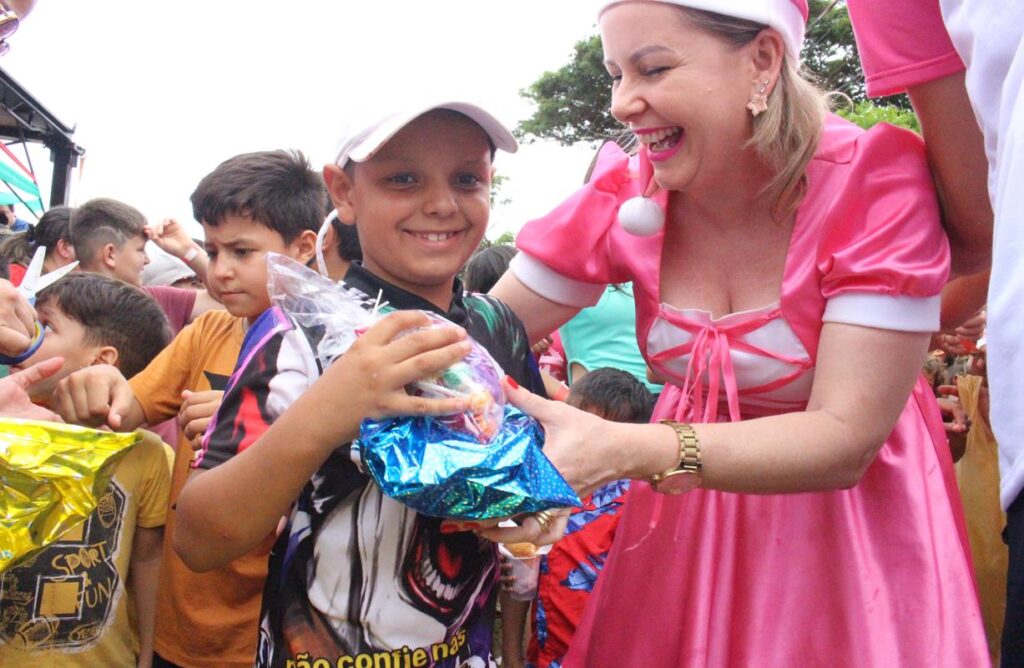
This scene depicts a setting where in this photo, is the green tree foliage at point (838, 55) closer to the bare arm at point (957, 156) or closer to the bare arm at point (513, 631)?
the bare arm at point (513, 631)

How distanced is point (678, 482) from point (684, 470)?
0.09 ft

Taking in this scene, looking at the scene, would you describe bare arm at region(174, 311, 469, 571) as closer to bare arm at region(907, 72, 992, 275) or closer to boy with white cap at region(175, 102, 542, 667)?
boy with white cap at region(175, 102, 542, 667)

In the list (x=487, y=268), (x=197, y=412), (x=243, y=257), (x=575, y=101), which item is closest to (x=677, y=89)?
(x=197, y=412)

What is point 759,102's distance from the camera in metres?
1.63

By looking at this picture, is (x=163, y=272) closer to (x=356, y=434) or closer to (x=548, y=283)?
(x=548, y=283)

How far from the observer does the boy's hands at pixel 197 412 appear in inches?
69.5

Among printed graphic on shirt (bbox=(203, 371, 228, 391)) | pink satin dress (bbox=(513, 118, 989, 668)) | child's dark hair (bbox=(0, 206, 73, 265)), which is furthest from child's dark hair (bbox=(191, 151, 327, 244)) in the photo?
child's dark hair (bbox=(0, 206, 73, 265))

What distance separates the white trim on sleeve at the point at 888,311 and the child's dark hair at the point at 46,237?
4.25 metres

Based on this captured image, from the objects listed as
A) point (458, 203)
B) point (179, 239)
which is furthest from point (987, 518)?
point (179, 239)

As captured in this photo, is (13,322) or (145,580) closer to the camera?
(13,322)

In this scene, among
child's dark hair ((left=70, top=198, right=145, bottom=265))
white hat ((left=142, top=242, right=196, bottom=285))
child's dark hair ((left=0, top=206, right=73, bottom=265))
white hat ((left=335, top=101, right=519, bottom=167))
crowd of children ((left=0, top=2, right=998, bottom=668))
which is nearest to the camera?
crowd of children ((left=0, top=2, right=998, bottom=668))

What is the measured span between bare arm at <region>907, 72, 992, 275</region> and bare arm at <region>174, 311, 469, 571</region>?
94 centimetres

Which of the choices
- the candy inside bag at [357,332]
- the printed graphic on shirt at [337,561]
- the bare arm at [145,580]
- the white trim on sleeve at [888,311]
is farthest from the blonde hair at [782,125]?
the bare arm at [145,580]

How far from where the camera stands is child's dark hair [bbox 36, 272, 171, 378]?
2609 mm
